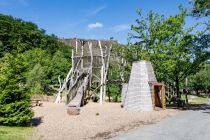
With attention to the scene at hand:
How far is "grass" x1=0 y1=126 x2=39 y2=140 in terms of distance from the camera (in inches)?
516

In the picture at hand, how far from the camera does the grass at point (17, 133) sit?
13.1 m

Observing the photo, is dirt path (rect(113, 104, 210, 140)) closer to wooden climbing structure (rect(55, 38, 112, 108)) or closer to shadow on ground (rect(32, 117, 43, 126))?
shadow on ground (rect(32, 117, 43, 126))

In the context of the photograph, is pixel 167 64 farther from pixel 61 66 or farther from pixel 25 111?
pixel 61 66

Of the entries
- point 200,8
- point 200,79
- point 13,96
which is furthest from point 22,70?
point 200,79

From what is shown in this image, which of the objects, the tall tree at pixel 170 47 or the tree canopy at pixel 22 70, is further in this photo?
the tall tree at pixel 170 47

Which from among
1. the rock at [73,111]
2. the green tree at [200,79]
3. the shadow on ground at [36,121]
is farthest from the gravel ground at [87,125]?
the green tree at [200,79]

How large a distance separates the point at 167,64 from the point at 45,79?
23.5 metres

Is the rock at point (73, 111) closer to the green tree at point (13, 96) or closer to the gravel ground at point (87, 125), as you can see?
the gravel ground at point (87, 125)

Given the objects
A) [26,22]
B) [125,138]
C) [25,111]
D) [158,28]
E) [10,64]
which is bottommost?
[125,138]

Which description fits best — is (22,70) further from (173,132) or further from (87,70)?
(87,70)

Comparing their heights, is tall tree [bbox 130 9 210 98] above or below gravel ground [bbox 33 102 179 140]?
above

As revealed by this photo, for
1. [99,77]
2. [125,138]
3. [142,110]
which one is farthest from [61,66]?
[125,138]

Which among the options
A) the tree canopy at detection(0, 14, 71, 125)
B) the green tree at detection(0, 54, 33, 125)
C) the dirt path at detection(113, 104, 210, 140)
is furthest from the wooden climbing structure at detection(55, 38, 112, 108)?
the dirt path at detection(113, 104, 210, 140)

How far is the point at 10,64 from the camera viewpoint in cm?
1652
